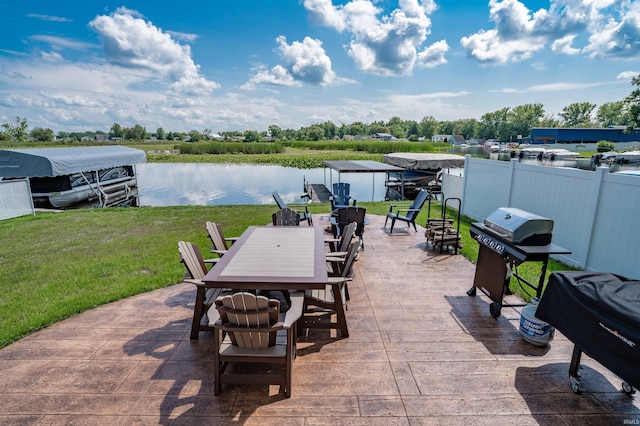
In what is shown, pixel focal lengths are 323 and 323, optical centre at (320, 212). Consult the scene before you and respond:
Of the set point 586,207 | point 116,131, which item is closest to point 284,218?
point 586,207

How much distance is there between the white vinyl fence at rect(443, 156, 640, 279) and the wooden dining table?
4077 millimetres

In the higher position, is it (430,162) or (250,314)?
(430,162)

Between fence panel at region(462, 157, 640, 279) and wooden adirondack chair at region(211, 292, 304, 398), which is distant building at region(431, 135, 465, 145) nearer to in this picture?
fence panel at region(462, 157, 640, 279)

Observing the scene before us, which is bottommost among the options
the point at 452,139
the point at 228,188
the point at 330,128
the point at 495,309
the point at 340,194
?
the point at 228,188

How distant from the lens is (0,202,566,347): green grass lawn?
3.93 meters

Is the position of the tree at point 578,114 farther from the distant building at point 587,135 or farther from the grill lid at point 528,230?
the grill lid at point 528,230

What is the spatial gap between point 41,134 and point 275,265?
243 feet

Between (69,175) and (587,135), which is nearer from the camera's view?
(69,175)

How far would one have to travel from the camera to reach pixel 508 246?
3.23 meters

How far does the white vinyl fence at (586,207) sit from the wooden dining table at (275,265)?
4.08 metres

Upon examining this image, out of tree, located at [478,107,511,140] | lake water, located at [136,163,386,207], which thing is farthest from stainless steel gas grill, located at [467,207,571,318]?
tree, located at [478,107,511,140]

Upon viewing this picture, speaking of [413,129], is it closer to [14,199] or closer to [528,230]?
[14,199]

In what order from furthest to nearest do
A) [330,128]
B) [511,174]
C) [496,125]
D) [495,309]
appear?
[330,128] < [496,125] < [511,174] < [495,309]

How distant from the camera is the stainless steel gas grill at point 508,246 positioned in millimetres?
3129
